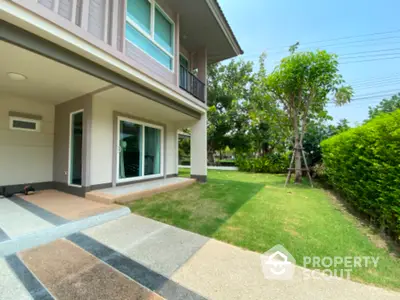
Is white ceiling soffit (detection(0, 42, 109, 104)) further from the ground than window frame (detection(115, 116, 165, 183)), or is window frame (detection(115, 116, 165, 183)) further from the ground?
white ceiling soffit (detection(0, 42, 109, 104))

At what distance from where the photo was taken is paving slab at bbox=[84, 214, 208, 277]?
246 centimetres

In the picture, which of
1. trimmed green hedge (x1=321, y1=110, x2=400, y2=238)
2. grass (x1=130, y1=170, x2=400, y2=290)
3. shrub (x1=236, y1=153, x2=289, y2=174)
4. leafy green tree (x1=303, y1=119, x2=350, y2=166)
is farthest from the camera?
shrub (x1=236, y1=153, x2=289, y2=174)

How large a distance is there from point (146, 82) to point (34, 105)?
3.72 m

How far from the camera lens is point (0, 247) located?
8.03ft

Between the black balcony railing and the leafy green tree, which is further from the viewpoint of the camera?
the leafy green tree

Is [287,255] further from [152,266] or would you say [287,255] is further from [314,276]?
[152,266]

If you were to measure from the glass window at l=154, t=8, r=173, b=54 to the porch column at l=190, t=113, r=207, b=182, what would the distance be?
10.0 ft

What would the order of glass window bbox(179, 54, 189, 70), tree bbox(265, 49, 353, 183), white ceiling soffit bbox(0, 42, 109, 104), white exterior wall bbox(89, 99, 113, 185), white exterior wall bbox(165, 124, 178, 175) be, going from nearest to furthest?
white ceiling soffit bbox(0, 42, 109, 104), white exterior wall bbox(89, 99, 113, 185), tree bbox(265, 49, 353, 183), glass window bbox(179, 54, 189, 70), white exterior wall bbox(165, 124, 178, 175)

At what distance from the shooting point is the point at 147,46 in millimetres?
5176

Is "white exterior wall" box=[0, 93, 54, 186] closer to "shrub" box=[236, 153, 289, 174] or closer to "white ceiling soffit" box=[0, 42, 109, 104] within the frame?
"white ceiling soffit" box=[0, 42, 109, 104]

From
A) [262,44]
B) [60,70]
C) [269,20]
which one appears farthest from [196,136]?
[262,44]

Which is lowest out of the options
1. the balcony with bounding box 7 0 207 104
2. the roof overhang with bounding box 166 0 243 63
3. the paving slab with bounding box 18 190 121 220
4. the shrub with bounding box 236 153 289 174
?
the paving slab with bounding box 18 190 121 220

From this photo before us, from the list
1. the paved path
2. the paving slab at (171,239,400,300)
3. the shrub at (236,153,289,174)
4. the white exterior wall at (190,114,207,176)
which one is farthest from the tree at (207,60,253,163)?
the paving slab at (171,239,400,300)

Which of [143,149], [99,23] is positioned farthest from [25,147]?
[99,23]
